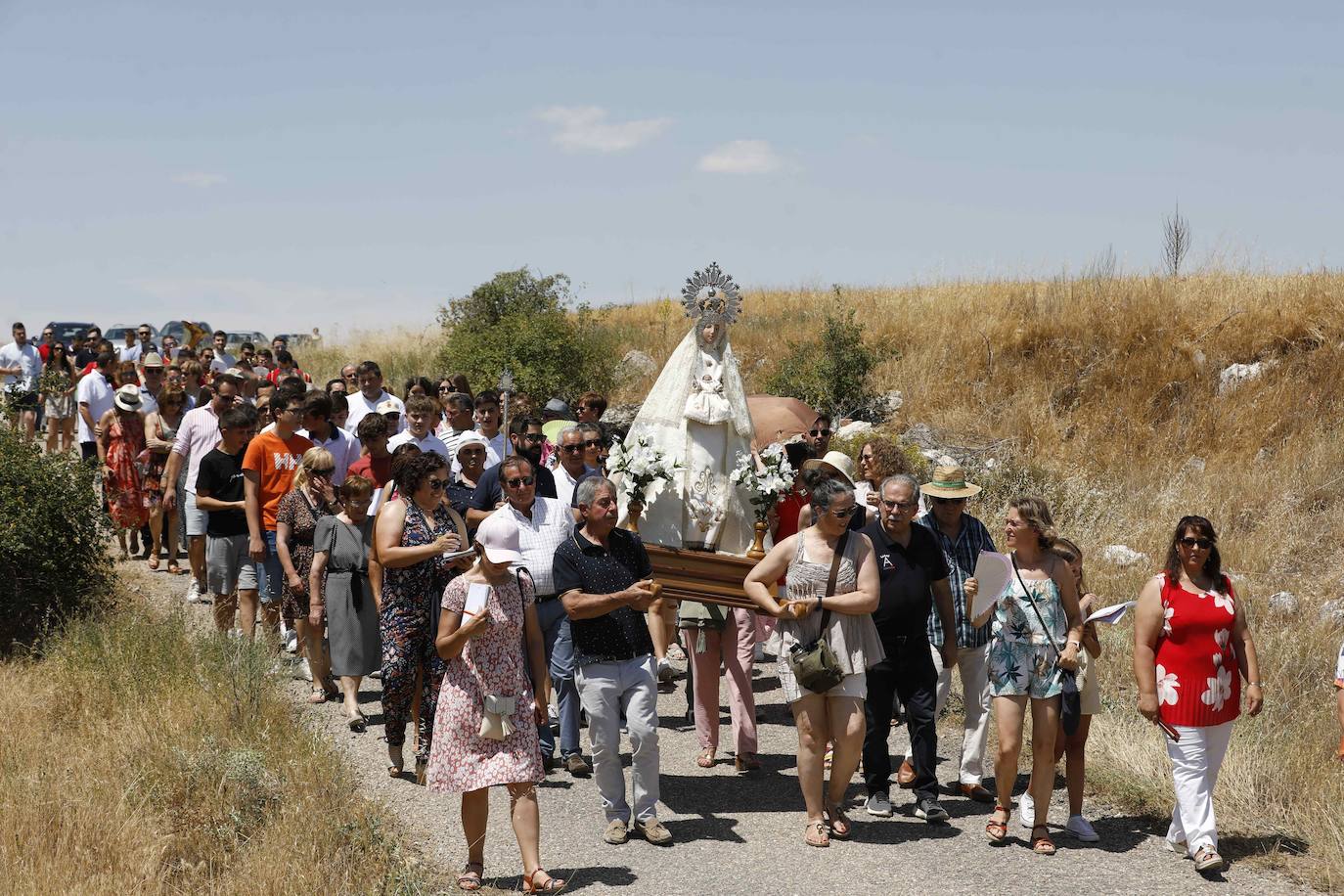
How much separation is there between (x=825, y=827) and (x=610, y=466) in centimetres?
275

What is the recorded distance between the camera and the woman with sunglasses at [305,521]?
9523 millimetres

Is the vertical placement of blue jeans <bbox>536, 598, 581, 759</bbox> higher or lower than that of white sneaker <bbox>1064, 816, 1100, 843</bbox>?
higher

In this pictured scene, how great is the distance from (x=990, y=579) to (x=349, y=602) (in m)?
4.27

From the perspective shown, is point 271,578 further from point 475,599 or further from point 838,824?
point 838,824

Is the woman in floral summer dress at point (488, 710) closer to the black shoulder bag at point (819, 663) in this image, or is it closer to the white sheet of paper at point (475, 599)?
the white sheet of paper at point (475, 599)

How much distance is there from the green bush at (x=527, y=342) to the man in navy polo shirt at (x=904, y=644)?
13.7 m

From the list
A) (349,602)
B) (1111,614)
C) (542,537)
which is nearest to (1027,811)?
(1111,614)

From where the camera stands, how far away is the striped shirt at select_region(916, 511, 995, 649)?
790 centimetres

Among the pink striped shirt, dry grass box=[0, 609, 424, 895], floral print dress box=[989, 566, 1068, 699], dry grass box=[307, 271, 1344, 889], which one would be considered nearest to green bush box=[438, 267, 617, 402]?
dry grass box=[307, 271, 1344, 889]

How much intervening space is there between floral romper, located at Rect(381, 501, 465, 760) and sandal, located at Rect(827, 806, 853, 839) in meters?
2.42

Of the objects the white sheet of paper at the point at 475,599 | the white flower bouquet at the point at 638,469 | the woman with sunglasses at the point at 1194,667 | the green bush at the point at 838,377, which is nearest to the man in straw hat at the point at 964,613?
the woman with sunglasses at the point at 1194,667

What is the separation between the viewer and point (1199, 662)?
678cm

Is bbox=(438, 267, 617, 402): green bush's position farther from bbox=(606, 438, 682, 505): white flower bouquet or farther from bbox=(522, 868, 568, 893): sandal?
bbox=(522, 868, 568, 893): sandal

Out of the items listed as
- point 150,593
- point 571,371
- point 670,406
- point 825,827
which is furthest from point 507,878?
point 571,371
